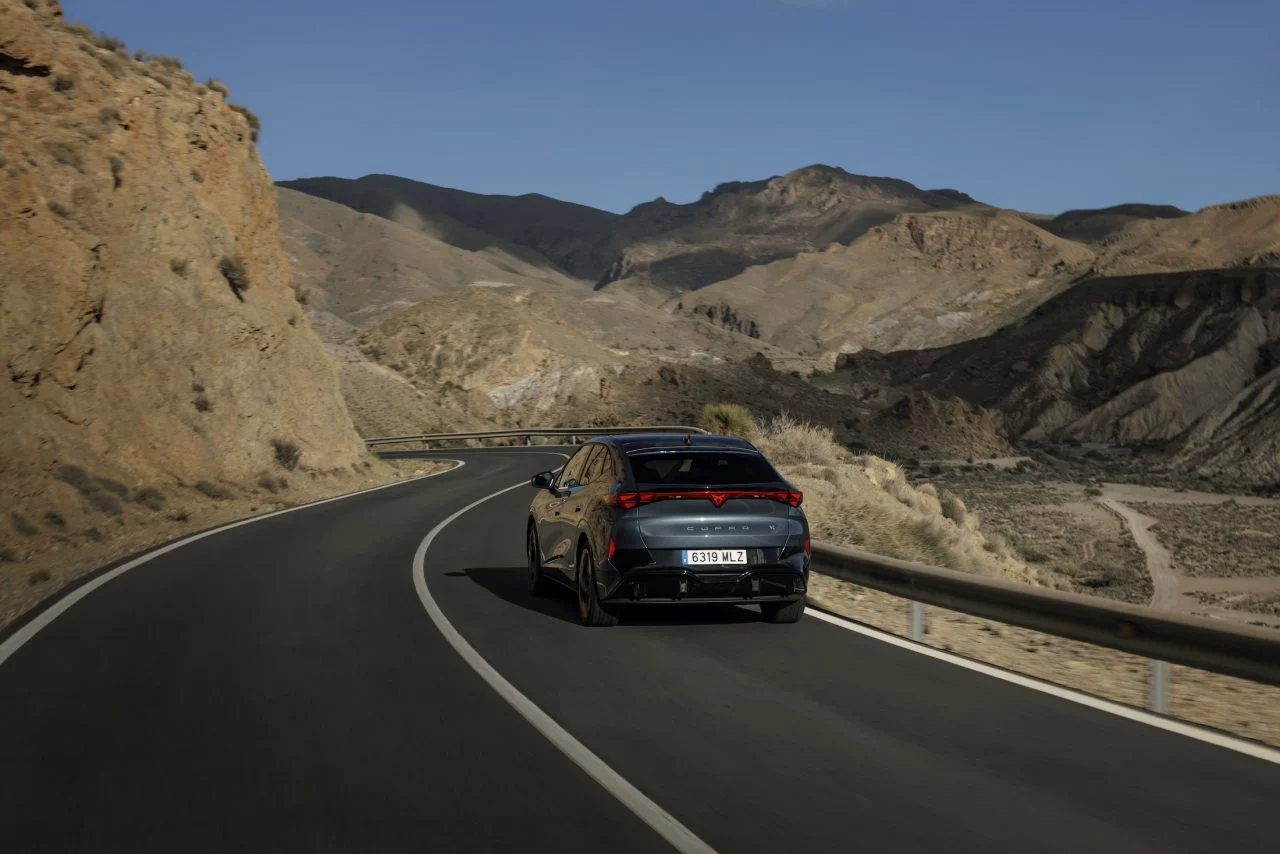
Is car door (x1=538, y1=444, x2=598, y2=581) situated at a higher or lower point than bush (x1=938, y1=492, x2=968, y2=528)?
higher

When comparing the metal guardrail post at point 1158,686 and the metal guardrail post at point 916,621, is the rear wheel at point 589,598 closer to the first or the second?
the metal guardrail post at point 916,621

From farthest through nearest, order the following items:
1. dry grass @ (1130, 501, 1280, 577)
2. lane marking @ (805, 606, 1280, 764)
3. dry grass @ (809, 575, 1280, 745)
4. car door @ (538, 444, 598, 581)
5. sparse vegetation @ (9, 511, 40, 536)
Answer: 1. dry grass @ (1130, 501, 1280, 577)
2. sparse vegetation @ (9, 511, 40, 536)
3. car door @ (538, 444, 598, 581)
4. dry grass @ (809, 575, 1280, 745)
5. lane marking @ (805, 606, 1280, 764)

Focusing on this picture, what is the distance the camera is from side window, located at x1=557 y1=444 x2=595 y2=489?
12.3 meters

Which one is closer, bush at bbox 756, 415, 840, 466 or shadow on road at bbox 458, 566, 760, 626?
shadow on road at bbox 458, 566, 760, 626

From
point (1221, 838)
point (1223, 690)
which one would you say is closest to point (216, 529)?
point (1223, 690)

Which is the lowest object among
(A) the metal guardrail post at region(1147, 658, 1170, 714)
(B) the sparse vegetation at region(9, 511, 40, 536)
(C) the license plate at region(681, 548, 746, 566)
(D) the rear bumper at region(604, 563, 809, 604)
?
(B) the sparse vegetation at region(9, 511, 40, 536)

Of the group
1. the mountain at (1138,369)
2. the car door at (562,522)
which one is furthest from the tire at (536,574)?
the mountain at (1138,369)

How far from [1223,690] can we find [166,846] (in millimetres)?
7132

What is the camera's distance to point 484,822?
5.60 meters

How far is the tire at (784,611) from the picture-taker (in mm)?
11172

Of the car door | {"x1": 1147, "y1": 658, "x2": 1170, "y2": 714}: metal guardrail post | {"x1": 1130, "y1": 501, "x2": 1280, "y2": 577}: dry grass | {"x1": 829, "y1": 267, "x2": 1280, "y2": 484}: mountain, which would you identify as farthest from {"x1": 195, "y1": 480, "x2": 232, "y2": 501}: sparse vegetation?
{"x1": 829, "y1": 267, "x2": 1280, "y2": 484}: mountain

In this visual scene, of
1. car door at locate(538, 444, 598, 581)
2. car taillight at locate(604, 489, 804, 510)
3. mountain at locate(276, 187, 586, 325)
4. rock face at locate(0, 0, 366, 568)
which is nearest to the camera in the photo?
car taillight at locate(604, 489, 804, 510)

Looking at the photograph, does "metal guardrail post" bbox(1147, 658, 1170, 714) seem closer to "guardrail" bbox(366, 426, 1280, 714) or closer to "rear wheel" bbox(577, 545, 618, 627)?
"guardrail" bbox(366, 426, 1280, 714)

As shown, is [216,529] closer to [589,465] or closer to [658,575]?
[589,465]
